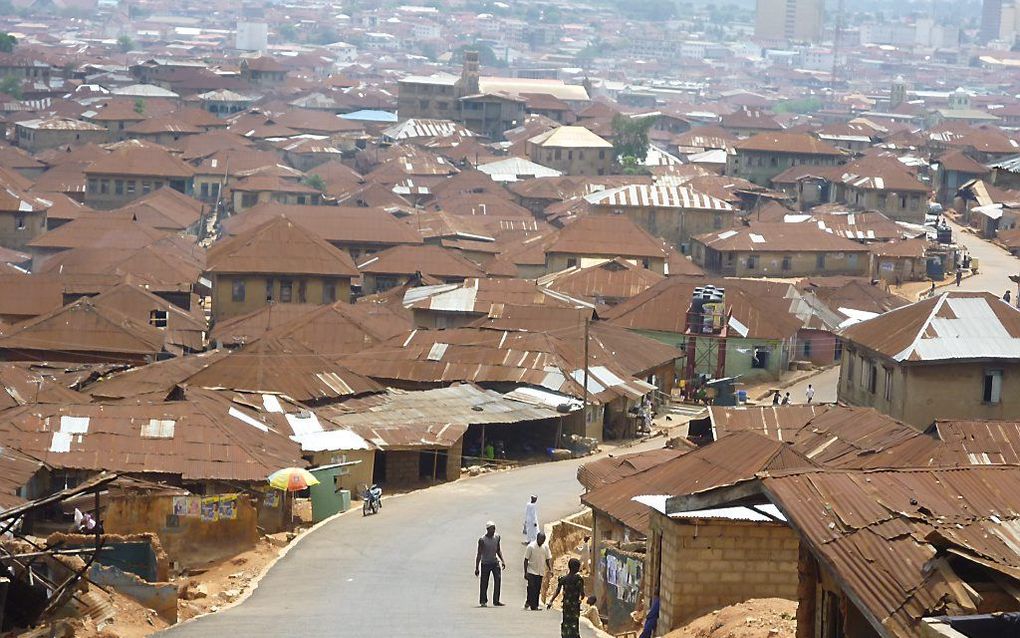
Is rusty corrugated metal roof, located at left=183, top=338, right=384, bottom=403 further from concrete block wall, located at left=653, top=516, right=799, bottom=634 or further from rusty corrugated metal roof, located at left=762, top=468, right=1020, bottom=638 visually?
rusty corrugated metal roof, located at left=762, top=468, right=1020, bottom=638

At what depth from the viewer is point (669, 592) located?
18.1 metres

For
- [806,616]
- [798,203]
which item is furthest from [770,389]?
[798,203]

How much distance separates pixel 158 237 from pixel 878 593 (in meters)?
58.4

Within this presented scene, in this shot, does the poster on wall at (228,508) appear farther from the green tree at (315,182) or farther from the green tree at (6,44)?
the green tree at (6,44)

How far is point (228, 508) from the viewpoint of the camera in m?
27.2

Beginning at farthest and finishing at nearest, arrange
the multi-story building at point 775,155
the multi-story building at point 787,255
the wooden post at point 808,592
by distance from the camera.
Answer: the multi-story building at point 775,155 < the multi-story building at point 787,255 < the wooden post at point 808,592

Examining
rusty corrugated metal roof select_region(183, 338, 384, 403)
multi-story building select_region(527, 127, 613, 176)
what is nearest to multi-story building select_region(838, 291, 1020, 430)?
rusty corrugated metal roof select_region(183, 338, 384, 403)

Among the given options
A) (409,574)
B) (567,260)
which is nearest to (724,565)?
(409,574)

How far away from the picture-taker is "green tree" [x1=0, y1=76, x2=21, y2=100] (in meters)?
132

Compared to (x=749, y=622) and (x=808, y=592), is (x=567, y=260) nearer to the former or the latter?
(x=749, y=622)

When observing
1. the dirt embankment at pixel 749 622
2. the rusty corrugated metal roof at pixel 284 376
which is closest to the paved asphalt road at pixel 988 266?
the rusty corrugated metal roof at pixel 284 376

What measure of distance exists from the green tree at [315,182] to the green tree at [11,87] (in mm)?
45179

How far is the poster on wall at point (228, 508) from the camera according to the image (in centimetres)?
2711

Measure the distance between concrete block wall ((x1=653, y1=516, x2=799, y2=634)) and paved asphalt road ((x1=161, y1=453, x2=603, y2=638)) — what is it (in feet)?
4.23
